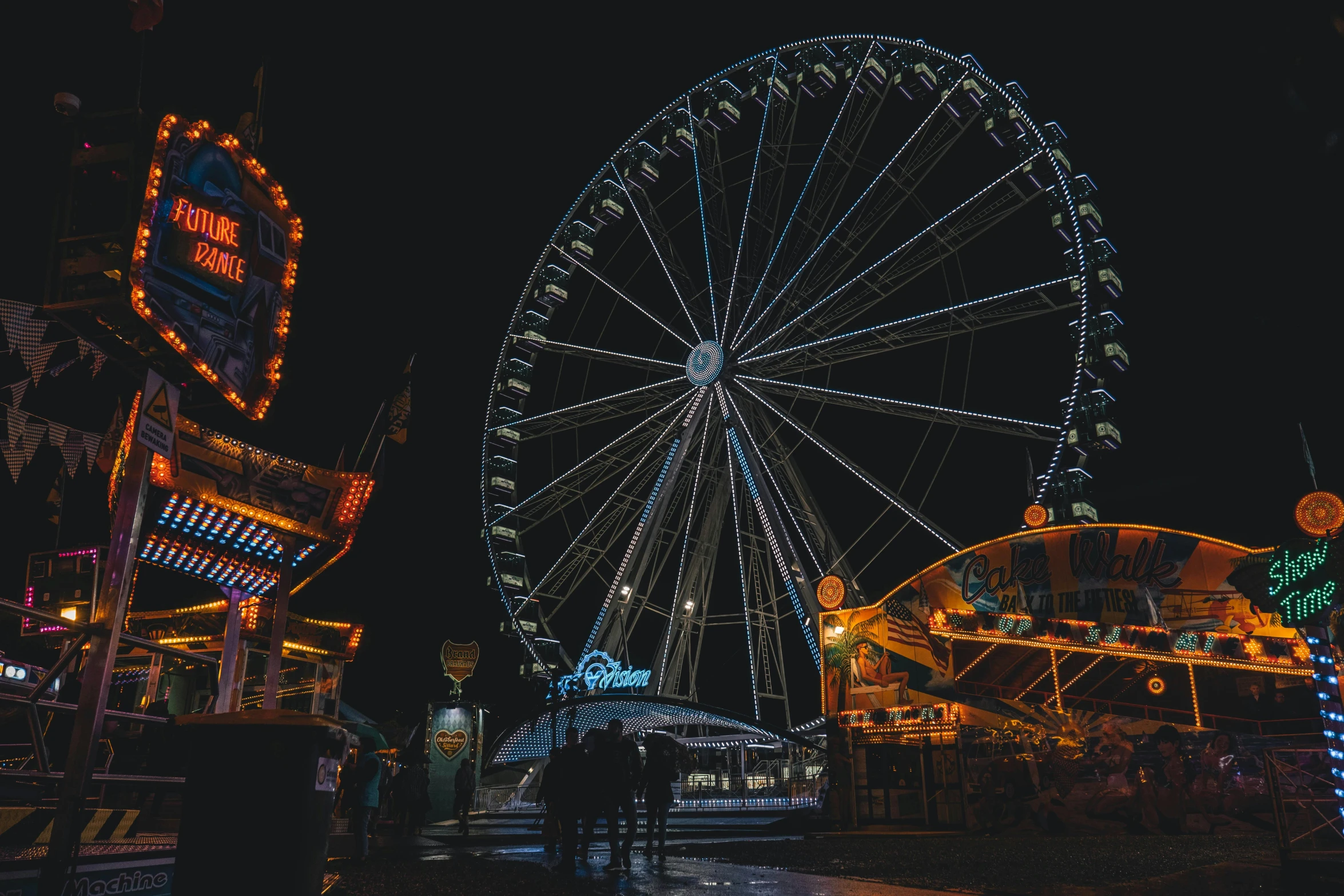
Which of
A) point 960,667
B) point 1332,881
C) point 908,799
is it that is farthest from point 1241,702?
point 1332,881

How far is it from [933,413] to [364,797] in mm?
12268

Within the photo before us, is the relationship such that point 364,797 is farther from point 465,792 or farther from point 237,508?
point 465,792

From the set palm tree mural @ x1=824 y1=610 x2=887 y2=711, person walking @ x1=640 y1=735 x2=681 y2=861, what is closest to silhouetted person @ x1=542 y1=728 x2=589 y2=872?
person walking @ x1=640 y1=735 x2=681 y2=861

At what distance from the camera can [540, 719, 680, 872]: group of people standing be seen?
8.77 meters

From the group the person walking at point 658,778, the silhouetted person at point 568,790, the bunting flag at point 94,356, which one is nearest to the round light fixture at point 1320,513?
the person walking at point 658,778

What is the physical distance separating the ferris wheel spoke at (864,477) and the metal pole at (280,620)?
11762 millimetres

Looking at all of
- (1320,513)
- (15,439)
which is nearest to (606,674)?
(1320,513)

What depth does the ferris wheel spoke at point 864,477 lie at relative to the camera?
59.0 ft

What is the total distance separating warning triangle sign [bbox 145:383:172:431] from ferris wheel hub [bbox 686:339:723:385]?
1471 cm

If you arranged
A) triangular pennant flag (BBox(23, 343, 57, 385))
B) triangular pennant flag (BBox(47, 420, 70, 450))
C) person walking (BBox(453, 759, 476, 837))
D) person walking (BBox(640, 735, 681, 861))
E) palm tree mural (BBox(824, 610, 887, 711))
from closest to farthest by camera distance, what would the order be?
1. triangular pennant flag (BBox(23, 343, 57, 385))
2. triangular pennant flag (BBox(47, 420, 70, 450))
3. person walking (BBox(640, 735, 681, 861))
4. person walking (BBox(453, 759, 476, 837))
5. palm tree mural (BBox(824, 610, 887, 711))

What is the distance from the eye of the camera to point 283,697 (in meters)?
22.6

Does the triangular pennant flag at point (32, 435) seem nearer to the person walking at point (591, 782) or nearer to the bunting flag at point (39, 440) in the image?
the bunting flag at point (39, 440)

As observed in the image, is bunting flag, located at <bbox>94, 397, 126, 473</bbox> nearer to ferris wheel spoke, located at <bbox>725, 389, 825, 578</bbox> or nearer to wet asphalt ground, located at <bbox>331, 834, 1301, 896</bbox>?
wet asphalt ground, located at <bbox>331, 834, 1301, 896</bbox>

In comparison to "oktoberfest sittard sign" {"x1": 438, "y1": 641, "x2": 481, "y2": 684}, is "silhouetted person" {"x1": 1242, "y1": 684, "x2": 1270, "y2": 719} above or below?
below
